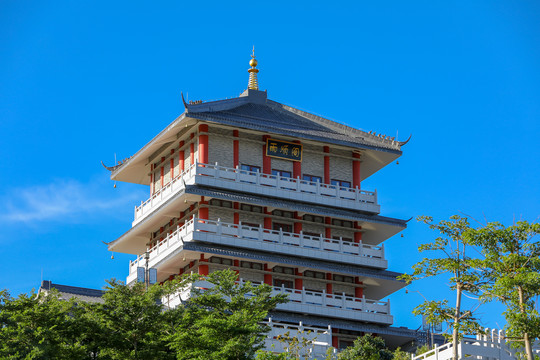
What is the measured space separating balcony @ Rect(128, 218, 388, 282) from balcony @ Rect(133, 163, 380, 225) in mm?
2208

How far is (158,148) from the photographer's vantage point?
77.4 m

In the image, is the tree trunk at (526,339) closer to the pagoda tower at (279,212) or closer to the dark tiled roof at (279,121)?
the pagoda tower at (279,212)

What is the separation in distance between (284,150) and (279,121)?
1.91m

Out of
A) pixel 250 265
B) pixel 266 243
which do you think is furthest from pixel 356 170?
pixel 250 265

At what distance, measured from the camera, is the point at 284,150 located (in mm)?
74188

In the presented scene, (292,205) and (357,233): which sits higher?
(292,205)

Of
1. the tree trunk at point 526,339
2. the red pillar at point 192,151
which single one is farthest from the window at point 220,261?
the tree trunk at point 526,339

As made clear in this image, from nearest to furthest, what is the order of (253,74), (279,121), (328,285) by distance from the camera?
(328,285) → (279,121) → (253,74)

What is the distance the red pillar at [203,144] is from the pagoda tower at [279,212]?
6cm

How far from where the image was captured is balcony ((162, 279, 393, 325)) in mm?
69375

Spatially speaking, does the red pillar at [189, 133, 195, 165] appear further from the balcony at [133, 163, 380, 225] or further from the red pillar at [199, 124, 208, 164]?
the red pillar at [199, 124, 208, 164]

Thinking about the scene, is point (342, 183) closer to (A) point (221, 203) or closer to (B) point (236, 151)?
(B) point (236, 151)

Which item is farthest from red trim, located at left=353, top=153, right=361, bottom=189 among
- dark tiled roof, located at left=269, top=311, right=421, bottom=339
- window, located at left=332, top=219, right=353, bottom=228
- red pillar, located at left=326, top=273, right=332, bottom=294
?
dark tiled roof, located at left=269, top=311, right=421, bottom=339

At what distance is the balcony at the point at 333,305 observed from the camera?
228 ft
